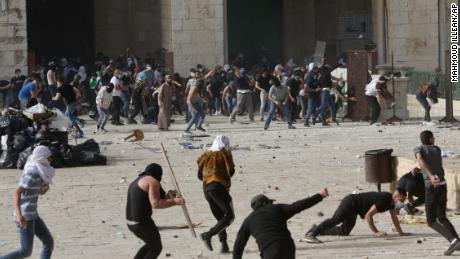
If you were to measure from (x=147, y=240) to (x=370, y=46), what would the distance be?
28482 millimetres

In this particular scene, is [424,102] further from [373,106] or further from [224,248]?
[224,248]

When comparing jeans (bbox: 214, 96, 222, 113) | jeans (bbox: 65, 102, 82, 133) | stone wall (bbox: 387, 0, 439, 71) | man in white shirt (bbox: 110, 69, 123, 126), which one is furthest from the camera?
stone wall (bbox: 387, 0, 439, 71)

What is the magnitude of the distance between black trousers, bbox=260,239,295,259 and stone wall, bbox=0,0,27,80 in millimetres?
27576

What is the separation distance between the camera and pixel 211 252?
15.2 meters

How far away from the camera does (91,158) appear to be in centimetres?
2439

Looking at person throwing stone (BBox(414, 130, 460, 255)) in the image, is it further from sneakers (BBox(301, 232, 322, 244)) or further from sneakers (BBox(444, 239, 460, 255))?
sneakers (BBox(301, 232, 322, 244))

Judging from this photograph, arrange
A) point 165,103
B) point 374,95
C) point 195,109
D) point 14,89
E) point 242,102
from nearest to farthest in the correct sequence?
point 195,109 < point 165,103 < point 374,95 < point 242,102 < point 14,89

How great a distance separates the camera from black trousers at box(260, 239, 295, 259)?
11.1m

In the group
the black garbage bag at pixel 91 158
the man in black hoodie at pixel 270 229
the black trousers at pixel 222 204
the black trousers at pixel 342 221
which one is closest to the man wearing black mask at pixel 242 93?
the black garbage bag at pixel 91 158

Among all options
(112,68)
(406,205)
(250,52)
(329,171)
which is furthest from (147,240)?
(250,52)

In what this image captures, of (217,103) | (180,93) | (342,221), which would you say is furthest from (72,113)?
(342,221)

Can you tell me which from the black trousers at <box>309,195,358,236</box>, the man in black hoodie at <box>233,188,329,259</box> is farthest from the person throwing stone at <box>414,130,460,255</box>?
the man in black hoodie at <box>233,188,329,259</box>

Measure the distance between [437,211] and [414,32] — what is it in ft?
85.5

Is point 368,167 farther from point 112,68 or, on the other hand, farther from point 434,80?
point 112,68
